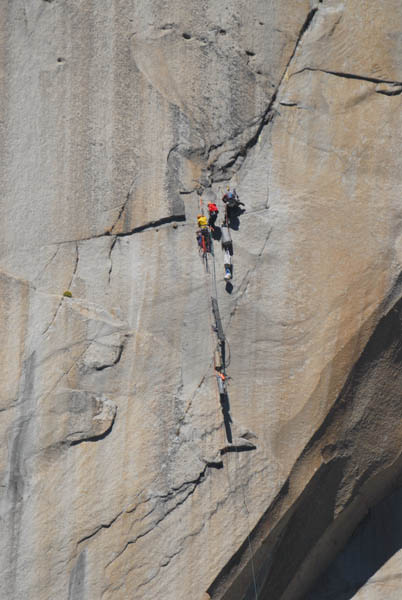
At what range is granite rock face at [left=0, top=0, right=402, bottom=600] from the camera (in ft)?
29.4

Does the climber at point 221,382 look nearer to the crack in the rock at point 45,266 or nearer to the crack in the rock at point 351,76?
the crack in the rock at point 45,266

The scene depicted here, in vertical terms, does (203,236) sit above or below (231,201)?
below

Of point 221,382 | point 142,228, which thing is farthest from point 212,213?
point 221,382

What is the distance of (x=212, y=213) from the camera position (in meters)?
9.17

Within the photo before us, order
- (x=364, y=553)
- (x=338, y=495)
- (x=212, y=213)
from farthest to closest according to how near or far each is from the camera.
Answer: (x=364, y=553), (x=338, y=495), (x=212, y=213)

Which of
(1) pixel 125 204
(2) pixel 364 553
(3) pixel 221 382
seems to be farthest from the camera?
(2) pixel 364 553

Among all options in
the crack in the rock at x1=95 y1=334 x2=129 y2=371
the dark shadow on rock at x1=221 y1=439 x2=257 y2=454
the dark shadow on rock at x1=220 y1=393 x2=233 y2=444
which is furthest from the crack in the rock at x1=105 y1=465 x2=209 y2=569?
the crack in the rock at x1=95 y1=334 x2=129 y2=371

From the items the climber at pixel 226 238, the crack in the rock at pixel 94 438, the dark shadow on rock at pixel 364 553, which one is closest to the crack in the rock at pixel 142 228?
the climber at pixel 226 238

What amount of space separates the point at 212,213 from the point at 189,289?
2.95 feet

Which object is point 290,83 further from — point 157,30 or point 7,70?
point 7,70

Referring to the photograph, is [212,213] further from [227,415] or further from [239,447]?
[239,447]

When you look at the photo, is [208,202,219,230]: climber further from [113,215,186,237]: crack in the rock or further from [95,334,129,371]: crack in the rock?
[95,334,129,371]: crack in the rock

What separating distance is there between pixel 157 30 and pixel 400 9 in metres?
2.79

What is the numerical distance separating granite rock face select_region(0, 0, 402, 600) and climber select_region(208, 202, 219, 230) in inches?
8.6
